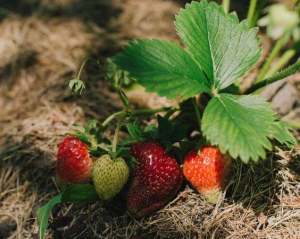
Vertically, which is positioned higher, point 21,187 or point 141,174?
point 141,174

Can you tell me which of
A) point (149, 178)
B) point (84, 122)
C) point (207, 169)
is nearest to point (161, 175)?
point (149, 178)

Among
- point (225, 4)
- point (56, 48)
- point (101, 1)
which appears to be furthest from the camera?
point (101, 1)

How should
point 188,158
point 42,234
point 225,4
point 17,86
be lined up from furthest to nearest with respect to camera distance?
point 17,86 → point 225,4 → point 188,158 → point 42,234

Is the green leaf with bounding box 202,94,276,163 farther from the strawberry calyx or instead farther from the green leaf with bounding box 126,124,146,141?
the strawberry calyx

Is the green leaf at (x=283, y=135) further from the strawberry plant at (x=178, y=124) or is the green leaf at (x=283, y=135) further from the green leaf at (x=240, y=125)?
the green leaf at (x=240, y=125)

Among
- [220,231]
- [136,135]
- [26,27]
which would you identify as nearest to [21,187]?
[136,135]

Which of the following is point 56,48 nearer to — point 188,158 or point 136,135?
point 136,135

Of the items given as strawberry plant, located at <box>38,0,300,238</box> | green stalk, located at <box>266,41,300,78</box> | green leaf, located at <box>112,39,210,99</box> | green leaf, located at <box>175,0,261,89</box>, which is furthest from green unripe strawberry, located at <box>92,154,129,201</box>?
green stalk, located at <box>266,41,300,78</box>

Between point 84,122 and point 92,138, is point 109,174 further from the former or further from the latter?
point 84,122
